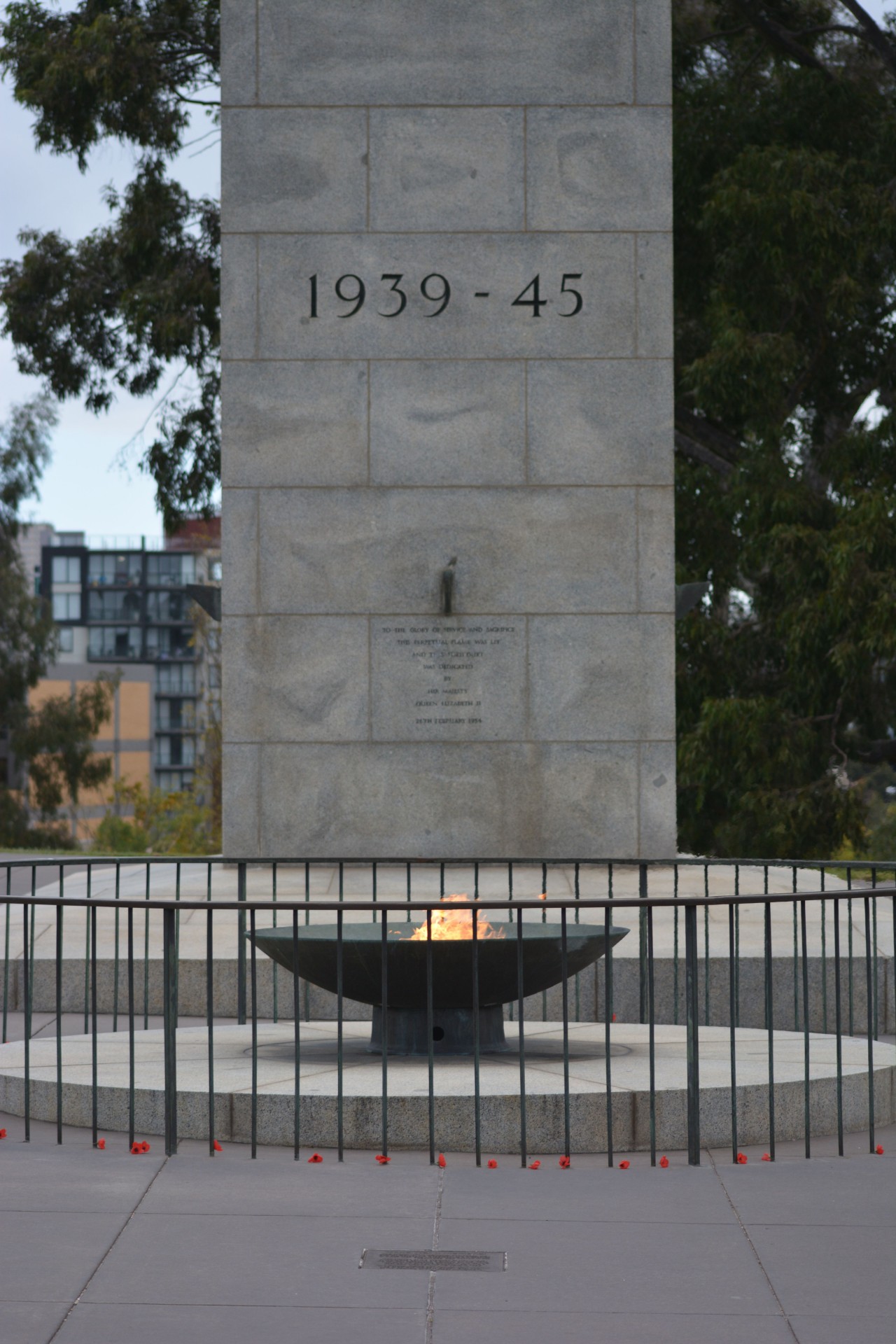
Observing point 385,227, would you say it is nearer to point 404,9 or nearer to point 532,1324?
point 404,9

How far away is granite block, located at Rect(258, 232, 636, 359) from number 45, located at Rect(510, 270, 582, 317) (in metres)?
0.02

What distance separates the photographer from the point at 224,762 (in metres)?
15.5

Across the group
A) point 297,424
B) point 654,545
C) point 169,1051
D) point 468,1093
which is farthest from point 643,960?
point 297,424

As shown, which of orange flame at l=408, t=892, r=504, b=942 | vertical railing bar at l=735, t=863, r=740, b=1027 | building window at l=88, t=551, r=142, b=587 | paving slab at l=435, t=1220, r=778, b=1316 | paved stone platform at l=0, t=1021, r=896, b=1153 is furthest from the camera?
building window at l=88, t=551, r=142, b=587

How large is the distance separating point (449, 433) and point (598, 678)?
253 cm

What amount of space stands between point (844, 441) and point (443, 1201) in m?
19.4

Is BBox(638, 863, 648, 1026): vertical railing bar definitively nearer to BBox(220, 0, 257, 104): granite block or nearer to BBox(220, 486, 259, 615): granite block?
BBox(220, 486, 259, 615): granite block

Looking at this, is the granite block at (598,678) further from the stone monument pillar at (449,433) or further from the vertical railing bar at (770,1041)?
the vertical railing bar at (770,1041)

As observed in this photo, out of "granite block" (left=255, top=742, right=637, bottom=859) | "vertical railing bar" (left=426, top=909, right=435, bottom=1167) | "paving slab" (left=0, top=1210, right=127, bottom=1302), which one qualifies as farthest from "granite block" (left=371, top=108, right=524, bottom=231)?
"paving slab" (left=0, top=1210, right=127, bottom=1302)

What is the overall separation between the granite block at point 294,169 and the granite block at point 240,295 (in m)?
0.16

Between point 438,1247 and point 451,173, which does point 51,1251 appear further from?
point 451,173

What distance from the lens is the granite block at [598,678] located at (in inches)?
599

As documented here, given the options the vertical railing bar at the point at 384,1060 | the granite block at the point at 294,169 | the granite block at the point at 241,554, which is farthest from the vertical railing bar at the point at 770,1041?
the granite block at the point at 294,169

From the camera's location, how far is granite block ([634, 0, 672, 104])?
15594mm
